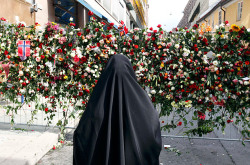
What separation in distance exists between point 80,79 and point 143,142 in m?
2.95

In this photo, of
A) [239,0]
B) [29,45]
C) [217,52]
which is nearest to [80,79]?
[29,45]

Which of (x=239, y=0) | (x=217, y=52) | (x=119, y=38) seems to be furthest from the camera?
(x=239, y=0)

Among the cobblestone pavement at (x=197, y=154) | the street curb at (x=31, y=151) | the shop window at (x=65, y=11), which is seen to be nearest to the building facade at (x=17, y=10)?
the shop window at (x=65, y=11)

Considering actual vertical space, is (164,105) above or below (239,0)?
below

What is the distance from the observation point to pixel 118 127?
6.95 ft

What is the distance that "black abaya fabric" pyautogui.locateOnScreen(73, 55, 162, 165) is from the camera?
6.88 ft

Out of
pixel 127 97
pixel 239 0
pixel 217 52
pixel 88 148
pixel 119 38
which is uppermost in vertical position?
pixel 239 0

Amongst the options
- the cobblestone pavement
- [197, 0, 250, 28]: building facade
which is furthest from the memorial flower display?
[197, 0, 250, 28]: building facade

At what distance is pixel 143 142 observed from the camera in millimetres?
2143

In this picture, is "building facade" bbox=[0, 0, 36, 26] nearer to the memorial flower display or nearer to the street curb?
the memorial flower display

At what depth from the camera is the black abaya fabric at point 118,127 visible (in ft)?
6.88

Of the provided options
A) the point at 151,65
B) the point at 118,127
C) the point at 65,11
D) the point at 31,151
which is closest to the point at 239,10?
the point at 65,11

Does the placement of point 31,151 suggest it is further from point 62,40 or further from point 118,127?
point 118,127

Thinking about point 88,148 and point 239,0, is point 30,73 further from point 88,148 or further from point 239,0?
point 239,0
